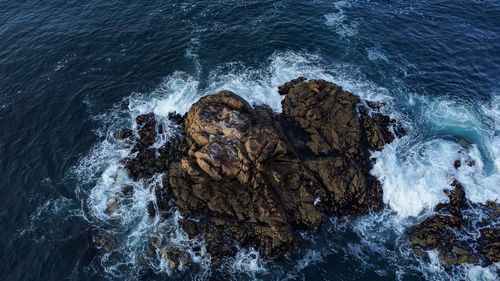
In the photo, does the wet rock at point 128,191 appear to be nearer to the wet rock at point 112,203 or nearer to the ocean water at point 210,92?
the ocean water at point 210,92

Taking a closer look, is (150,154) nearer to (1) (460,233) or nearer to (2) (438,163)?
(2) (438,163)

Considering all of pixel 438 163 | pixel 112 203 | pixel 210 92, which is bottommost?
pixel 112 203

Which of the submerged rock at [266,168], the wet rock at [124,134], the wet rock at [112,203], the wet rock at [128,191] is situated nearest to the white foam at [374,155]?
the wet rock at [112,203]

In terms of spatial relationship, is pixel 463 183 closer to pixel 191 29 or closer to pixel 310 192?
pixel 310 192

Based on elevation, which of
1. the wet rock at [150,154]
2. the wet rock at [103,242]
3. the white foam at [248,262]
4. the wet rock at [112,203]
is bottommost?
the white foam at [248,262]

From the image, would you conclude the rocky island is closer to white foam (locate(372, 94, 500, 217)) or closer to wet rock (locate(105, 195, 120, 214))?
white foam (locate(372, 94, 500, 217))

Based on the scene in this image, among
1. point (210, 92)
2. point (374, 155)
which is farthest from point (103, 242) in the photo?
point (374, 155)
